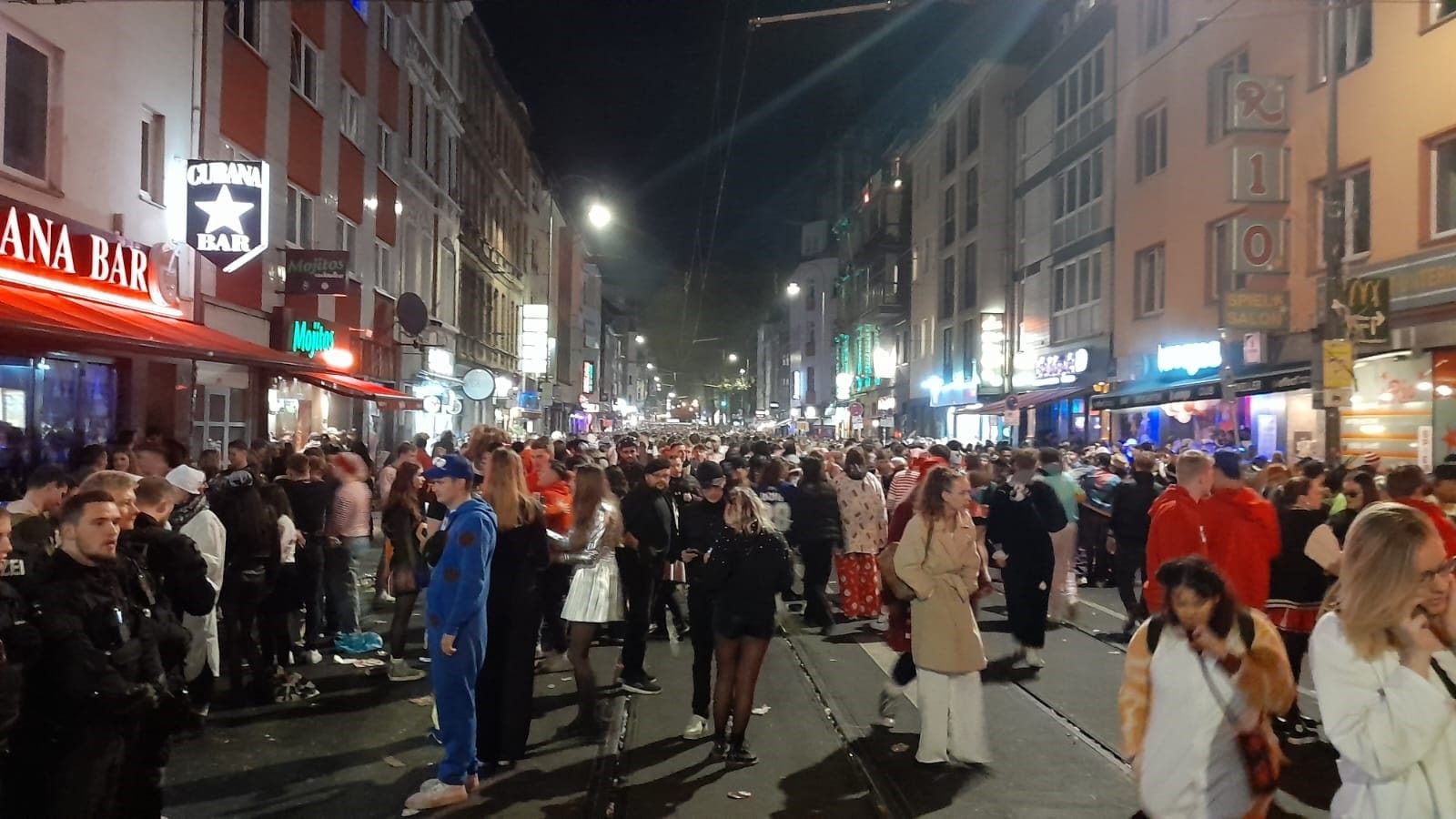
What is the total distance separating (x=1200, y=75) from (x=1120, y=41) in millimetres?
4524

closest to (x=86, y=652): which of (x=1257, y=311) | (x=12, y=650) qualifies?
(x=12, y=650)

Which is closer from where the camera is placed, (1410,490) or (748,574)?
(748,574)

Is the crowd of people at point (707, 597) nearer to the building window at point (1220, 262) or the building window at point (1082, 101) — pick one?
the building window at point (1220, 262)

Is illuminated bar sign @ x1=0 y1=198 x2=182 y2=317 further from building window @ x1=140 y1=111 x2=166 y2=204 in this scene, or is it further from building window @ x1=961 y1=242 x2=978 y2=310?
building window @ x1=961 y1=242 x2=978 y2=310

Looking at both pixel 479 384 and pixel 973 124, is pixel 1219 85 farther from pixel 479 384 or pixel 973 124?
pixel 973 124

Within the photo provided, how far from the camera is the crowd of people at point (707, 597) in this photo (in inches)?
131

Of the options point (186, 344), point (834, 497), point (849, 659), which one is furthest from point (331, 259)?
point (849, 659)

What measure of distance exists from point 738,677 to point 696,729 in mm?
725

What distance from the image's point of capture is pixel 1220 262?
20.7 m

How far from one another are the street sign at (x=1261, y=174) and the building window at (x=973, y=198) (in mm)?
18969

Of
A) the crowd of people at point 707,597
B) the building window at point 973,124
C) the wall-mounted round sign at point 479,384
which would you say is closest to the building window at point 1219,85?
the crowd of people at point 707,597

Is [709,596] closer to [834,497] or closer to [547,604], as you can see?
[547,604]

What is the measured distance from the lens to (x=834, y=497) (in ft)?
37.9

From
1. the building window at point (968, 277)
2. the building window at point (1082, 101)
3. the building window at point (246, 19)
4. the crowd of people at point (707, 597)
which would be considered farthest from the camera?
the building window at point (968, 277)
